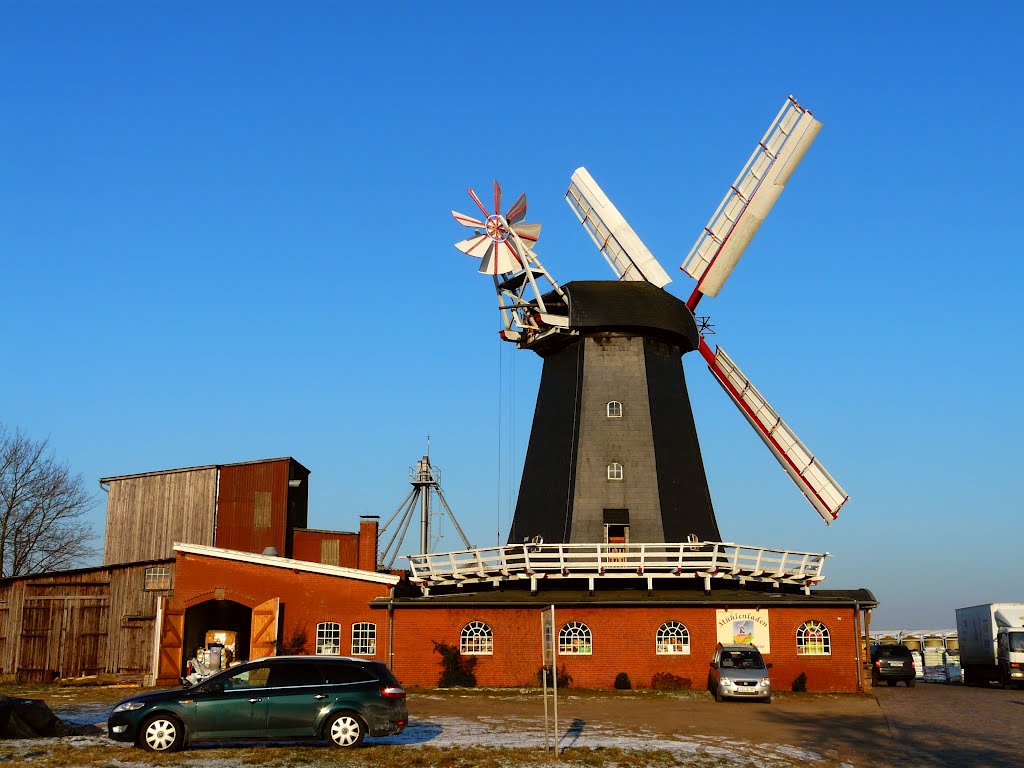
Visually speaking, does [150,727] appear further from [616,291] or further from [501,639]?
[616,291]

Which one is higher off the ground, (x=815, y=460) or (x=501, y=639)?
(x=815, y=460)

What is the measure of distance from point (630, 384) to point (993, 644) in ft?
59.4

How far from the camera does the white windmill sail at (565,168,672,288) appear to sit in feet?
119

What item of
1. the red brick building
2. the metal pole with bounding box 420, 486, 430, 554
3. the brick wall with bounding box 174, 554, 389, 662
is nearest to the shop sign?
the red brick building

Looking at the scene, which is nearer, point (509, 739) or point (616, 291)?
point (509, 739)

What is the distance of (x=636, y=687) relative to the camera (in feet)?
98.6

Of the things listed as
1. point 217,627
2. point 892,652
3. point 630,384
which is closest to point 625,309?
point 630,384

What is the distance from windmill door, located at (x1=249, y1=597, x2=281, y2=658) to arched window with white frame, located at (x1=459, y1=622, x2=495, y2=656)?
550 centimetres

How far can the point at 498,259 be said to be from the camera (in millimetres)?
33688

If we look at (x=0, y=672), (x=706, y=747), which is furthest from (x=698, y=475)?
(x=0, y=672)

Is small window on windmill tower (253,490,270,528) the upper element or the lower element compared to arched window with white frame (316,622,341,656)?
upper

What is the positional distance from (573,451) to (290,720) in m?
17.1

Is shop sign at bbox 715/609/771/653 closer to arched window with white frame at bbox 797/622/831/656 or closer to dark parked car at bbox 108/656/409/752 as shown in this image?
arched window with white frame at bbox 797/622/831/656

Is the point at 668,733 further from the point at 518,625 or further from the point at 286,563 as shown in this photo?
the point at 286,563
